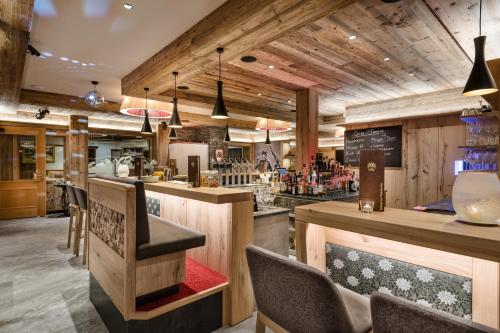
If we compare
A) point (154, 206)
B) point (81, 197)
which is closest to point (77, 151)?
point (81, 197)

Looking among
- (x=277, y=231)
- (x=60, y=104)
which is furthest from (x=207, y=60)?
(x=60, y=104)

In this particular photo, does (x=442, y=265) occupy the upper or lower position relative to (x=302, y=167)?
lower

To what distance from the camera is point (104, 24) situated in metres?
2.78

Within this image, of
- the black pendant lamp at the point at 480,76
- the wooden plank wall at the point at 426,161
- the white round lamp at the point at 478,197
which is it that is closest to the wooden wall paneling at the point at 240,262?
the white round lamp at the point at 478,197

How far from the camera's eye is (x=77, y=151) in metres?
7.44

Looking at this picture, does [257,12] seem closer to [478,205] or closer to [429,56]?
[478,205]

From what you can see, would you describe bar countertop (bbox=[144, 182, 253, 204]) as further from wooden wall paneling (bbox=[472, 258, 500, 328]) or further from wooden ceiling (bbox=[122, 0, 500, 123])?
wooden wall paneling (bbox=[472, 258, 500, 328])

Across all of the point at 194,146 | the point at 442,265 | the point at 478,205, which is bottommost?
the point at 442,265

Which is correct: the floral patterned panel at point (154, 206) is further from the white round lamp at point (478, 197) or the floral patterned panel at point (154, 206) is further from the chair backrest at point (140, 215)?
the white round lamp at point (478, 197)

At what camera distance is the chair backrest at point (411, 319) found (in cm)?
69

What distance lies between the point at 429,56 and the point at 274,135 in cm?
973

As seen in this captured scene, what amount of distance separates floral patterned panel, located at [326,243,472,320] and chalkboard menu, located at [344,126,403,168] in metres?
4.24

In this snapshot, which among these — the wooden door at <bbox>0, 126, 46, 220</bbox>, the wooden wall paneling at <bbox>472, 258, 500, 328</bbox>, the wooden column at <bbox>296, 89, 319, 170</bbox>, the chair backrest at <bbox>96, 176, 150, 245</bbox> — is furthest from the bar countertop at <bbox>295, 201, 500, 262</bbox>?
the wooden door at <bbox>0, 126, 46, 220</bbox>

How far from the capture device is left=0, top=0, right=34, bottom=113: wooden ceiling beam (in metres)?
2.20
